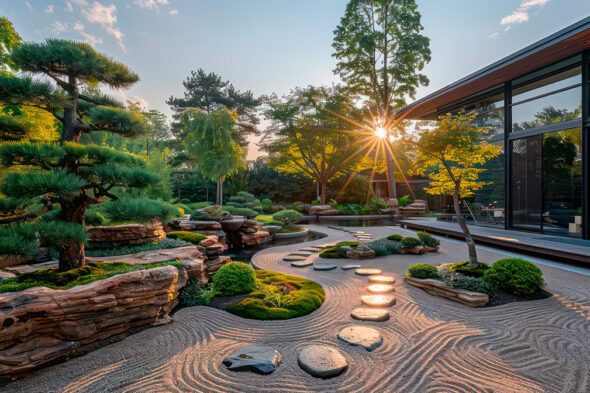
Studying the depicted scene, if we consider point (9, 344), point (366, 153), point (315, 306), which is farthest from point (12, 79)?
point (366, 153)

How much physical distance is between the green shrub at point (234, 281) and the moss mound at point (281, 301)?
0.66 ft

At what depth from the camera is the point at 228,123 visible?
531 inches

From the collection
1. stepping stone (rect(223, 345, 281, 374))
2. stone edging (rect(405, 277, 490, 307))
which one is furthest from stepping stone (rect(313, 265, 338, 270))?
stepping stone (rect(223, 345, 281, 374))

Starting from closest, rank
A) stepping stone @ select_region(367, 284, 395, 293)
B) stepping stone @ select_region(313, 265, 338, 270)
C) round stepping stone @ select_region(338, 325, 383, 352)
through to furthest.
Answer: round stepping stone @ select_region(338, 325, 383, 352), stepping stone @ select_region(367, 284, 395, 293), stepping stone @ select_region(313, 265, 338, 270)

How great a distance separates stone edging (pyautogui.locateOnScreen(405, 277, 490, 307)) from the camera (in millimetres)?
3703

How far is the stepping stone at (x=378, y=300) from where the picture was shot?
3785mm

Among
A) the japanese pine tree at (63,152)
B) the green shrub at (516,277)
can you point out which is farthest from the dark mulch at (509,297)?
the japanese pine tree at (63,152)

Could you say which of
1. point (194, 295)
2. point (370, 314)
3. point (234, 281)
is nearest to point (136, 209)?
point (194, 295)

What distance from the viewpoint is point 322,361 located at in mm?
2410

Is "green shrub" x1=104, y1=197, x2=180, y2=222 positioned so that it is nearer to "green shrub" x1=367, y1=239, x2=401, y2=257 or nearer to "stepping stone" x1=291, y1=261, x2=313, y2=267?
"stepping stone" x1=291, y1=261, x2=313, y2=267

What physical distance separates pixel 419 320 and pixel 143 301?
3666 mm

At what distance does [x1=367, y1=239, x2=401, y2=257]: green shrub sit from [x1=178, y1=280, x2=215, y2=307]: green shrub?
188 inches

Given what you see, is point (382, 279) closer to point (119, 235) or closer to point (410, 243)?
point (410, 243)

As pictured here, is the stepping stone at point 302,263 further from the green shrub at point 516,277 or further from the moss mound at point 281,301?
the green shrub at point 516,277
